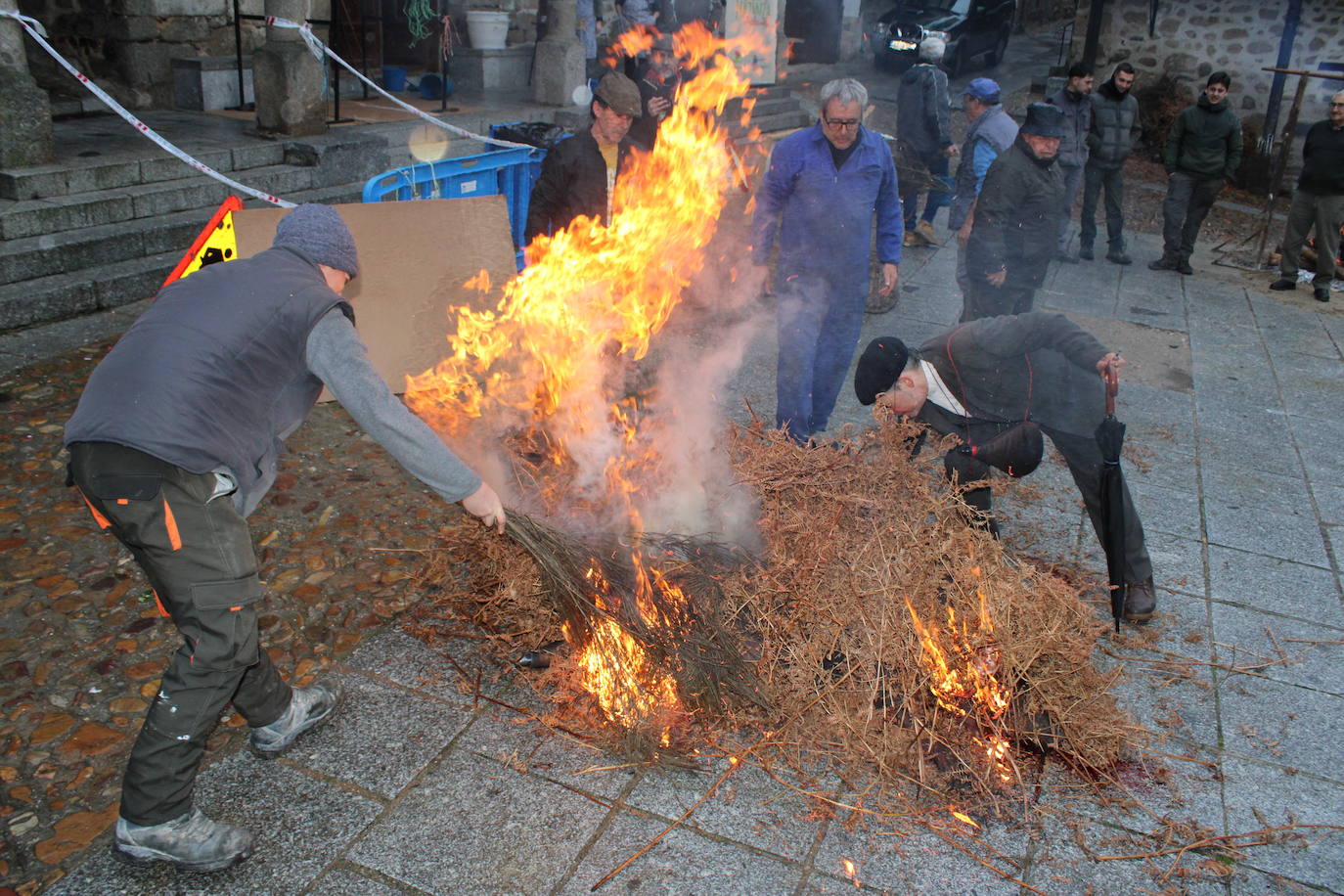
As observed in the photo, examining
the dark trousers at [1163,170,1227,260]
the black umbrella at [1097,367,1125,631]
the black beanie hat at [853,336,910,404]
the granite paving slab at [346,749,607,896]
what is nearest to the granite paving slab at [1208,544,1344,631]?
the black umbrella at [1097,367,1125,631]

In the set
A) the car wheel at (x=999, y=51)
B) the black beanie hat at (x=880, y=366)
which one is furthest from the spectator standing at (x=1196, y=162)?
the car wheel at (x=999, y=51)

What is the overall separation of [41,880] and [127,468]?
4.43 ft

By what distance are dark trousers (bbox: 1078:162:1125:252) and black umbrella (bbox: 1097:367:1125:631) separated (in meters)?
7.57

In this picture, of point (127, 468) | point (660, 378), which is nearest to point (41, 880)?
point (127, 468)

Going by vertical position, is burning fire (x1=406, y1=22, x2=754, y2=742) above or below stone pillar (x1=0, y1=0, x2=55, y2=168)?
below

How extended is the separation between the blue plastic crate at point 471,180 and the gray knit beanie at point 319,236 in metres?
3.42

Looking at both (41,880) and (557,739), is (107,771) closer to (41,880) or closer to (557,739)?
(41,880)

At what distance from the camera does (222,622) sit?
3.05 m

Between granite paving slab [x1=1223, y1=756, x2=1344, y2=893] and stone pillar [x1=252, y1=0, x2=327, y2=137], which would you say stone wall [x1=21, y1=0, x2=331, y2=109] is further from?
granite paving slab [x1=1223, y1=756, x2=1344, y2=893]

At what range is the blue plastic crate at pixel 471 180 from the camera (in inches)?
267

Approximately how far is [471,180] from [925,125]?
5893mm

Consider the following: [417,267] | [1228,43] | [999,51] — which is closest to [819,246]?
[417,267]

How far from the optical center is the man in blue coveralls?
5.75 m

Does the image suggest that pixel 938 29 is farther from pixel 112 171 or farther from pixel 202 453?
pixel 202 453
